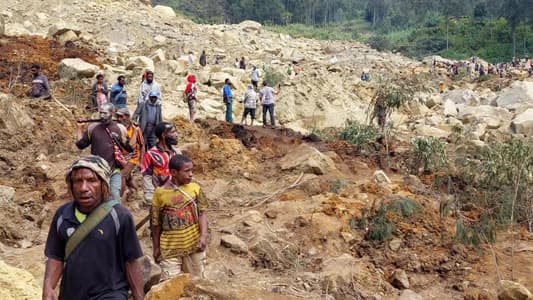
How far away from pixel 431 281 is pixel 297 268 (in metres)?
1.33

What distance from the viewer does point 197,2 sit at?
57.5m

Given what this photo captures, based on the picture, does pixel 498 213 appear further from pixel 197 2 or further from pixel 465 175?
pixel 197 2

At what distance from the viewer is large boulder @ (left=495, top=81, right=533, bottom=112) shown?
55.2 feet

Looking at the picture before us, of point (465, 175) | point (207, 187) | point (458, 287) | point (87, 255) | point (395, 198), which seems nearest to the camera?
point (87, 255)

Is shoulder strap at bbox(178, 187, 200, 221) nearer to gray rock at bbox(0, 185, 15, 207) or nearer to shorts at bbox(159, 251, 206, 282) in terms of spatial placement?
shorts at bbox(159, 251, 206, 282)

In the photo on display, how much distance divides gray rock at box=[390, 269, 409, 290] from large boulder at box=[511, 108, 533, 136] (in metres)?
9.83

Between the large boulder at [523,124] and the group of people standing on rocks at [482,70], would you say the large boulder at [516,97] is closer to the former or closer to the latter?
the large boulder at [523,124]

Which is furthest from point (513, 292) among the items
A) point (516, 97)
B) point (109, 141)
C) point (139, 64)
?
point (516, 97)

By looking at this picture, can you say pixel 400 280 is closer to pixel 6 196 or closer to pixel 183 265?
pixel 183 265

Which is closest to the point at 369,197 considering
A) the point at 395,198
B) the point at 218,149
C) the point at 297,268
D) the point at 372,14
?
the point at 395,198

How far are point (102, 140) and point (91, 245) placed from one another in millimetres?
2355

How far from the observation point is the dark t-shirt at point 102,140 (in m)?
4.36

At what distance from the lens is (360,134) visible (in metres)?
10.5

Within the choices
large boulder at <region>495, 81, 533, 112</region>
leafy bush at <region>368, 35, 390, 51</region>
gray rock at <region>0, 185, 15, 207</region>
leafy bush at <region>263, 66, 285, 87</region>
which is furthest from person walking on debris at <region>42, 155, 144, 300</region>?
leafy bush at <region>368, 35, 390, 51</region>
